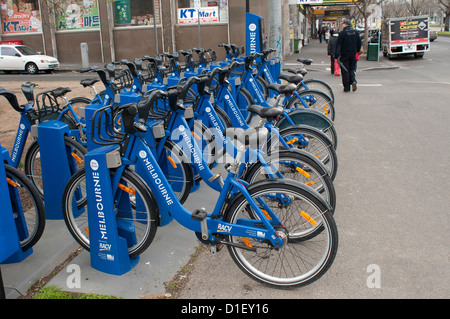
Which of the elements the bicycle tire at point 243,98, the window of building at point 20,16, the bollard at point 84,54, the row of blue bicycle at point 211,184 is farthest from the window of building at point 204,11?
the row of blue bicycle at point 211,184

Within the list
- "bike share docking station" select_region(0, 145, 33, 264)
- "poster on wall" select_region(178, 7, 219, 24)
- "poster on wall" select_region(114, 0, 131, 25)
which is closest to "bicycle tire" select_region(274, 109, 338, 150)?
"bike share docking station" select_region(0, 145, 33, 264)

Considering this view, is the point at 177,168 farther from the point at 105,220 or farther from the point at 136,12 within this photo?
the point at 136,12

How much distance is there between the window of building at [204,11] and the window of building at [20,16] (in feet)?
26.8

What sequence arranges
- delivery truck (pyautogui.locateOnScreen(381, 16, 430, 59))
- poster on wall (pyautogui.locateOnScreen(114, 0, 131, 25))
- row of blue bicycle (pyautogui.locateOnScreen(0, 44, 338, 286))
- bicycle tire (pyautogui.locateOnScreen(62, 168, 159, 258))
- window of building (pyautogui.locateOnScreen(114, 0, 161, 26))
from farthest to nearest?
1. poster on wall (pyautogui.locateOnScreen(114, 0, 131, 25))
2. window of building (pyautogui.locateOnScreen(114, 0, 161, 26))
3. delivery truck (pyautogui.locateOnScreen(381, 16, 430, 59))
4. bicycle tire (pyautogui.locateOnScreen(62, 168, 159, 258))
5. row of blue bicycle (pyautogui.locateOnScreen(0, 44, 338, 286))

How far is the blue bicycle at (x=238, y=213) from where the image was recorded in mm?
3068

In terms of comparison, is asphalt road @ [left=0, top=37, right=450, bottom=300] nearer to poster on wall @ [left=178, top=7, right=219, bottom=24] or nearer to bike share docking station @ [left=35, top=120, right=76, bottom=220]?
bike share docking station @ [left=35, top=120, right=76, bottom=220]

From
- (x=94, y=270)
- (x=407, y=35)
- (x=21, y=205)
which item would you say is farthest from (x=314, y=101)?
(x=407, y=35)

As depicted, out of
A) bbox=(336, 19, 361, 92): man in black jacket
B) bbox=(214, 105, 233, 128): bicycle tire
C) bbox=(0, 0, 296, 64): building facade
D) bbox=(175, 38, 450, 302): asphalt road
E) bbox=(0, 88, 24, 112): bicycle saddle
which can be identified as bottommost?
bbox=(175, 38, 450, 302): asphalt road

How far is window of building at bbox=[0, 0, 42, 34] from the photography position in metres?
24.3

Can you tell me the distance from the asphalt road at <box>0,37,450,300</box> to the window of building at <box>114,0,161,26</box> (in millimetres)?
18242

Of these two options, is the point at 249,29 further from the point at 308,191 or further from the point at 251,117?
the point at 308,191

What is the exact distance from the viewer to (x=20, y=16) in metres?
24.7

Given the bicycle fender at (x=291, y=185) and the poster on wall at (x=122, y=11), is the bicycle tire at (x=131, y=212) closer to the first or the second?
the bicycle fender at (x=291, y=185)
